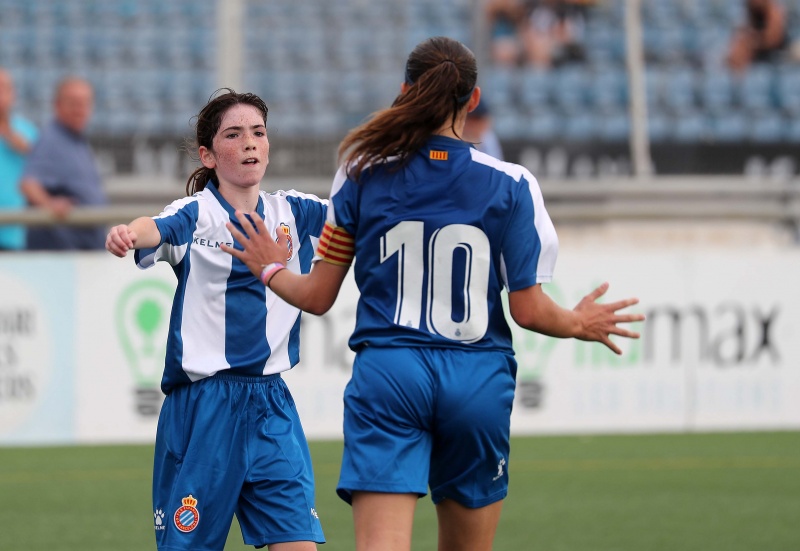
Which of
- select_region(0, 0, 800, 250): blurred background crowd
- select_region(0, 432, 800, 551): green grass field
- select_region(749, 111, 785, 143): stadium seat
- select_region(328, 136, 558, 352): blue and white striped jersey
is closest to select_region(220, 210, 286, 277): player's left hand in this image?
select_region(328, 136, 558, 352): blue and white striped jersey

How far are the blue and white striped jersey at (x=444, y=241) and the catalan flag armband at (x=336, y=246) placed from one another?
51 millimetres

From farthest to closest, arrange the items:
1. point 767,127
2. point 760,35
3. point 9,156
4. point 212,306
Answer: point 760,35 → point 767,127 → point 9,156 → point 212,306

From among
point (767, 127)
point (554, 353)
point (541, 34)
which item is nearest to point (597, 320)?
point (554, 353)

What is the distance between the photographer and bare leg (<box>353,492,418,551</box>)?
11.1 ft

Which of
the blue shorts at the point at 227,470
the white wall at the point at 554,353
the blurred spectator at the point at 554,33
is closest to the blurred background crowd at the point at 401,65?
the blurred spectator at the point at 554,33

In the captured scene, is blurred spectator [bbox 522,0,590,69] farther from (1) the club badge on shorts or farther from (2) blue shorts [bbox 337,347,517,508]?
(2) blue shorts [bbox 337,347,517,508]

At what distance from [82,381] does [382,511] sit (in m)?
6.09

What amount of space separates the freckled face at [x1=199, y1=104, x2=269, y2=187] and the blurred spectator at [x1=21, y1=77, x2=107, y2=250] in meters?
5.73

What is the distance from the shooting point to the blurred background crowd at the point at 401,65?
1292cm

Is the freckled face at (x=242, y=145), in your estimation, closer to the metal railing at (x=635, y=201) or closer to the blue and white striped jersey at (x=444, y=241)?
the blue and white striped jersey at (x=444, y=241)

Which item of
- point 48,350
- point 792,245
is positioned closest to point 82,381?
point 48,350

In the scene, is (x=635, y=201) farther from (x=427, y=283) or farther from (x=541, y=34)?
(x=427, y=283)

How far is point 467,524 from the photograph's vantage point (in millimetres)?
3615

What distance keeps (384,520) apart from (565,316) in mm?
718
